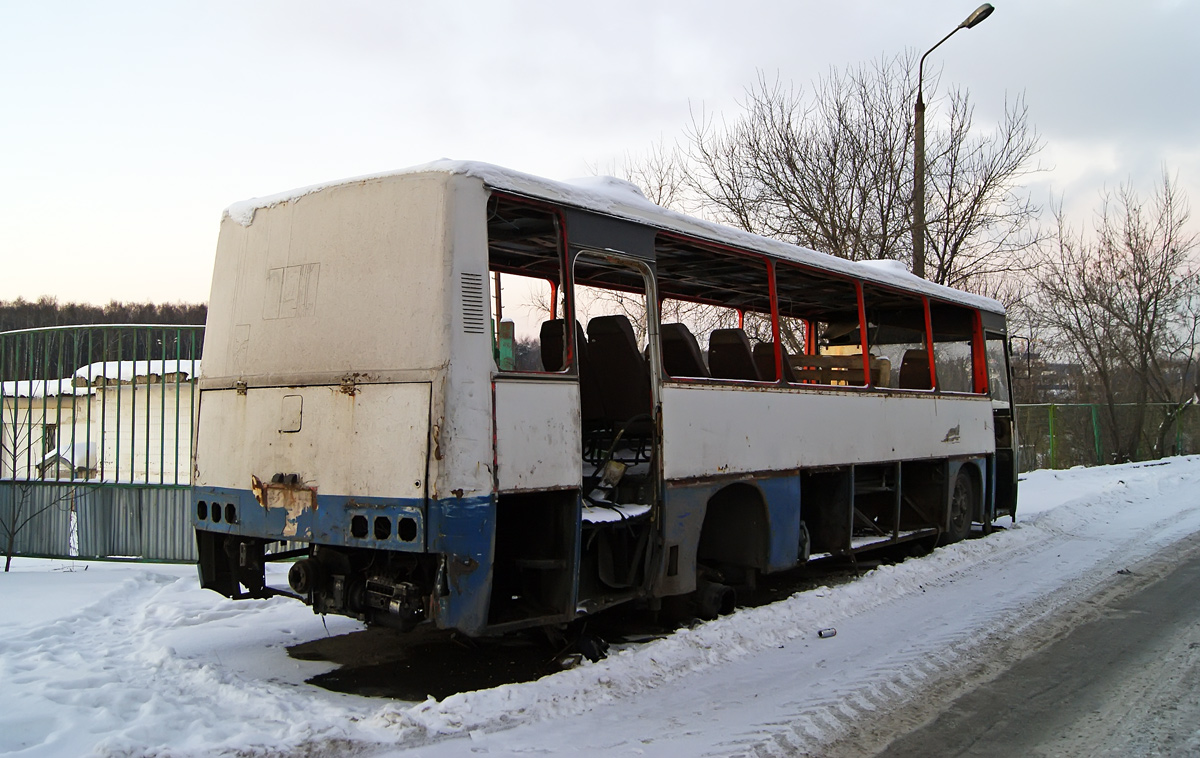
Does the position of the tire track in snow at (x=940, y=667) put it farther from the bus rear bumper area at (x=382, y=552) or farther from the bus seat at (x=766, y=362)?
the bus seat at (x=766, y=362)

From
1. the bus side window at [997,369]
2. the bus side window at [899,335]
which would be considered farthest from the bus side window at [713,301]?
the bus side window at [997,369]

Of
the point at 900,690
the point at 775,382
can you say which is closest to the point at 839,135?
the point at 775,382

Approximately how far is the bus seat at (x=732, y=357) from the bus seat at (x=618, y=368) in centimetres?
125

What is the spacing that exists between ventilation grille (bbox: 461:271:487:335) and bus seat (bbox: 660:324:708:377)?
2.09m

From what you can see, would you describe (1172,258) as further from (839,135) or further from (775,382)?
(775,382)

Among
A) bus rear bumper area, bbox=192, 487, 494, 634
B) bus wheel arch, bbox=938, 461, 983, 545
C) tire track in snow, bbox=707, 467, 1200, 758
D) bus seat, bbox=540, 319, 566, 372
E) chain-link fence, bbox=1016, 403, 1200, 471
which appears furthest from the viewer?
chain-link fence, bbox=1016, 403, 1200, 471

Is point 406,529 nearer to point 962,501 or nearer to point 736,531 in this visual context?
point 736,531

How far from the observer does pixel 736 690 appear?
17.9 ft

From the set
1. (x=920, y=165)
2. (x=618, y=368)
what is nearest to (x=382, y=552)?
(x=618, y=368)

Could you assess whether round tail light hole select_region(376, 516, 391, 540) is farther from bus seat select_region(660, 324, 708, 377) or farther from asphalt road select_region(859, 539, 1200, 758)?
asphalt road select_region(859, 539, 1200, 758)

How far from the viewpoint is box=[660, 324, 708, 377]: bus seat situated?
696cm

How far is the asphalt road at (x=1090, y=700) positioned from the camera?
4.55 m

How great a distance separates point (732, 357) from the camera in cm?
779

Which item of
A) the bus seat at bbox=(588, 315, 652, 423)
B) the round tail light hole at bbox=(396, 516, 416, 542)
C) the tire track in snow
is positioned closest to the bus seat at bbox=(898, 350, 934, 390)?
the tire track in snow
